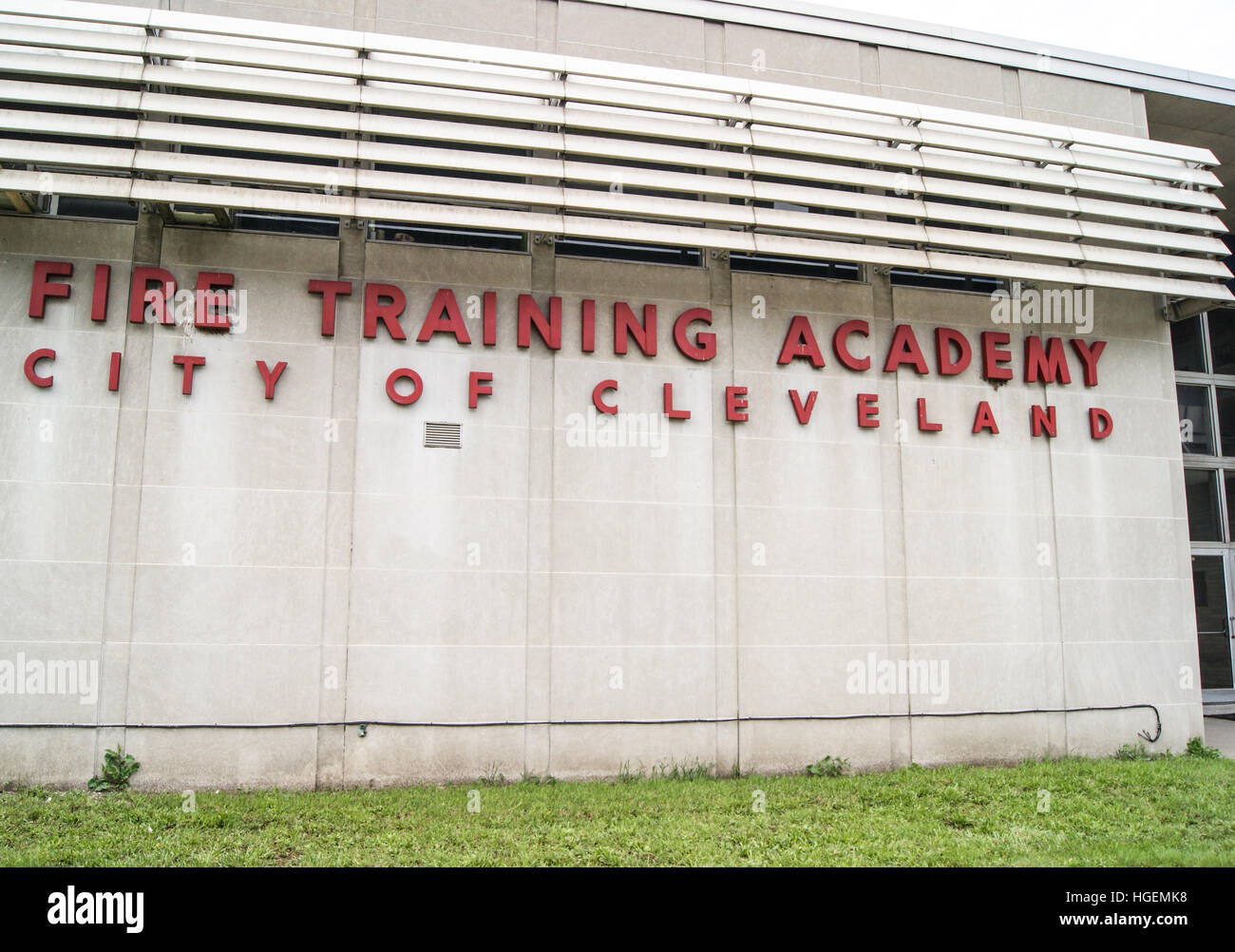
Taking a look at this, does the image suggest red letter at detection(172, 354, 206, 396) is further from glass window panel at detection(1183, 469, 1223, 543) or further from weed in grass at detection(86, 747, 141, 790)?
glass window panel at detection(1183, 469, 1223, 543)

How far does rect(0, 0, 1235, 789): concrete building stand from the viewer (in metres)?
7.70

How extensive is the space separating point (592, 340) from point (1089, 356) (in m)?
5.83

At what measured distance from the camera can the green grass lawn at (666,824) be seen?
6.07 m

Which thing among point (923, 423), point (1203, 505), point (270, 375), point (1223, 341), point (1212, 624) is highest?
point (1223, 341)

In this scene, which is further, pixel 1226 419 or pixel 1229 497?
pixel 1226 419

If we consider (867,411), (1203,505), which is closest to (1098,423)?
(867,411)

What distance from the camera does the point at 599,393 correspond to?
28.3ft

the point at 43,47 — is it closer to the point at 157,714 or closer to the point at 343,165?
the point at 343,165

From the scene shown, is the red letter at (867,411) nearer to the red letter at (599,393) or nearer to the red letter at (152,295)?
the red letter at (599,393)

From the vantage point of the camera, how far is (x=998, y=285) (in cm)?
998

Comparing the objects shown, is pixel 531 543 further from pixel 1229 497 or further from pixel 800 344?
pixel 1229 497

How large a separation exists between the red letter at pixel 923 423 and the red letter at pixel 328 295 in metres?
6.08

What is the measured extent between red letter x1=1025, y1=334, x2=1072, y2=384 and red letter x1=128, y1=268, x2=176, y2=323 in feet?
29.5
